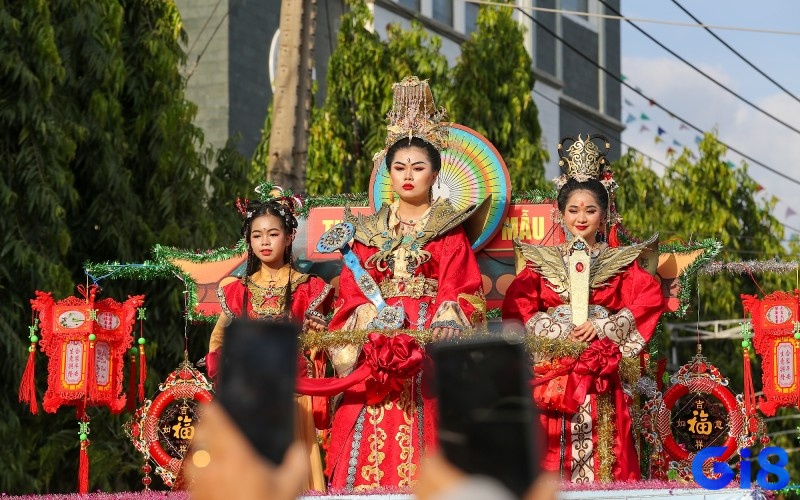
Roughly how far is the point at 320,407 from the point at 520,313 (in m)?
1.47

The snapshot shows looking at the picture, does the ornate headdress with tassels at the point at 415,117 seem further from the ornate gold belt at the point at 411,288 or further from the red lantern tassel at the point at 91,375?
the red lantern tassel at the point at 91,375

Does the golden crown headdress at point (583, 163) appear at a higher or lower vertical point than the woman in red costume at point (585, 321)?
higher

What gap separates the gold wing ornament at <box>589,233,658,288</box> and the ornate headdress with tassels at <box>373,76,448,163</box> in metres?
1.29

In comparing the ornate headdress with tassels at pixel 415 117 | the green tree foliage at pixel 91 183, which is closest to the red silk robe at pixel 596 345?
the ornate headdress with tassels at pixel 415 117

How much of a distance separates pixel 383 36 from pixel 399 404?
1869cm

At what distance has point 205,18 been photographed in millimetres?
22922

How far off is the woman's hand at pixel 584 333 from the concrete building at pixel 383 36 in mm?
9474

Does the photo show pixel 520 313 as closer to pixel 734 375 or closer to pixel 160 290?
pixel 160 290

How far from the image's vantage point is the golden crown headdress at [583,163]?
33.6 feet

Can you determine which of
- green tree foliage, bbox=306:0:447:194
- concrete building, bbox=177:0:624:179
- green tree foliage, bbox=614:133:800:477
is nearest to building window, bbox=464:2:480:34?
concrete building, bbox=177:0:624:179

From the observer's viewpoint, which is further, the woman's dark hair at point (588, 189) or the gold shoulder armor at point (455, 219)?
the woman's dark hair at point (588, 189)

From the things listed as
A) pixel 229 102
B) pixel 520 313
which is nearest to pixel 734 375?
pixel 229 102

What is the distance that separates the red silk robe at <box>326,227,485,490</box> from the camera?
8898mm

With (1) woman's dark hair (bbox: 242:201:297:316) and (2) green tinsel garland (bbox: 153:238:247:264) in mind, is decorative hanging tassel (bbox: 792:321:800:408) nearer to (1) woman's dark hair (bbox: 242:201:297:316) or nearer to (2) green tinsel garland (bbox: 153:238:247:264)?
(1) woman's dark hair (bbox: 242:201:297:316)
